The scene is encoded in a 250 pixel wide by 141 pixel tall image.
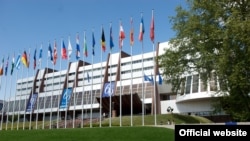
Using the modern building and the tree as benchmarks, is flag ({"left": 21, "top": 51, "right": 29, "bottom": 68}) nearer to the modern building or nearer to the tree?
the modern building

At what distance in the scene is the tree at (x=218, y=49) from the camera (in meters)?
26.6

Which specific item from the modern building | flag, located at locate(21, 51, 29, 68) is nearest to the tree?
the modern building

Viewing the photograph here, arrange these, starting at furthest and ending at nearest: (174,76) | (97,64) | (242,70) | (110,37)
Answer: (97,64)
(110,37)
(174,76)
(242,70)

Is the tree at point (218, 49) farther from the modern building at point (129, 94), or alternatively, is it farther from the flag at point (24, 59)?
the flag at point (24, 59)

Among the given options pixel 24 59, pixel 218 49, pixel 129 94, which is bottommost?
pixel 129 94

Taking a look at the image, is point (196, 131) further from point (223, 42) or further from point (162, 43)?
point (162, 43)

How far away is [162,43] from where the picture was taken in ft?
308

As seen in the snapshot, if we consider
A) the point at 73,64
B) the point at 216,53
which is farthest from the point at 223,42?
the point at 73,64

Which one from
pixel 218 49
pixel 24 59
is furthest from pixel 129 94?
pixel 218 49

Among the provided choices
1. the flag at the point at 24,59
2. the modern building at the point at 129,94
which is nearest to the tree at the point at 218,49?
the modern building at the point at 129,94

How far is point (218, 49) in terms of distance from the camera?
29.0 metres

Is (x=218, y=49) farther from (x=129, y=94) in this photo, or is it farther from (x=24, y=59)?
(x=129, y=94)

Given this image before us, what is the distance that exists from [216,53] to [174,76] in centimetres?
456

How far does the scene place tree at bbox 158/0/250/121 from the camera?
26.6 m
